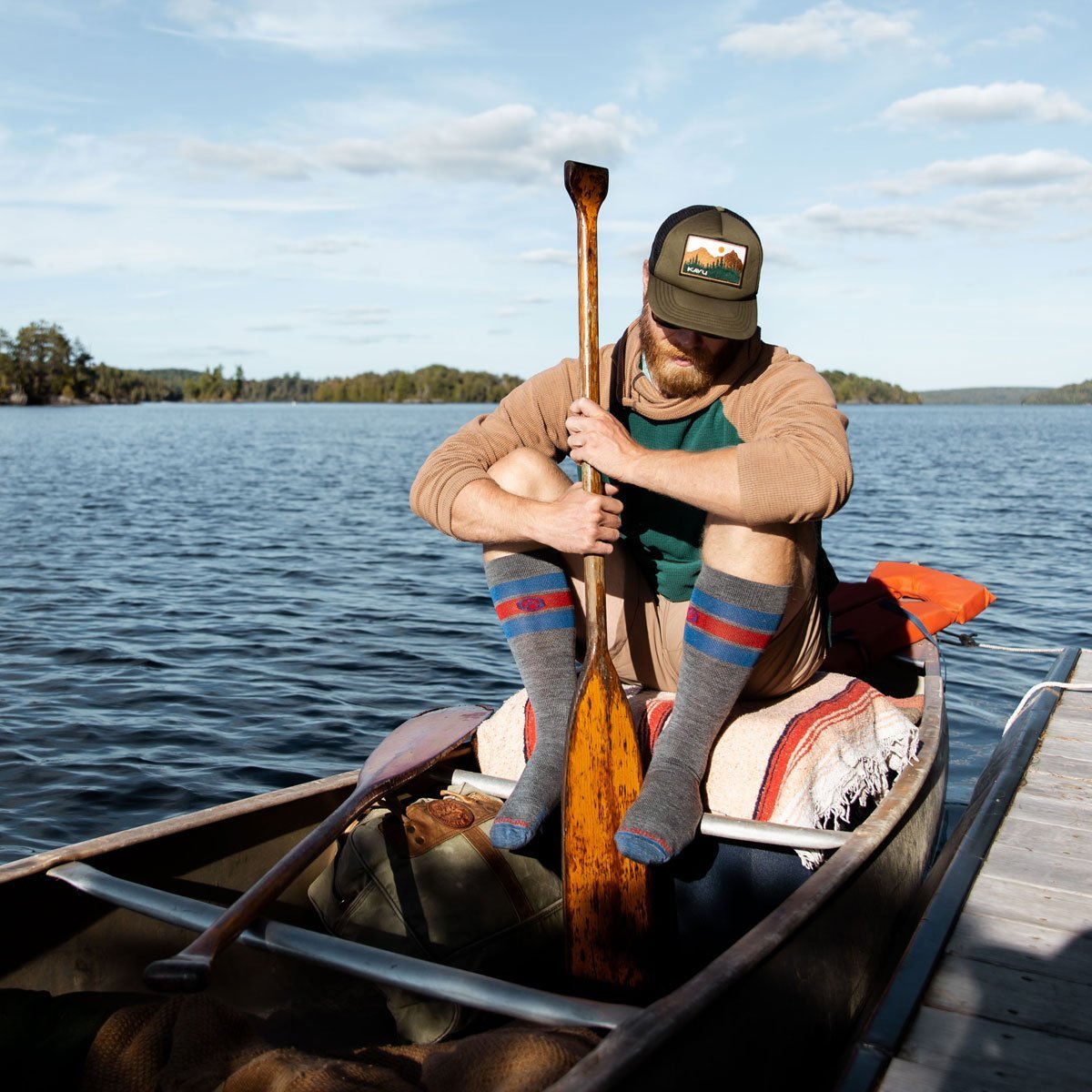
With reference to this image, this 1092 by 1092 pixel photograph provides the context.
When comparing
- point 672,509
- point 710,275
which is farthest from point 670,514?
point 710,275

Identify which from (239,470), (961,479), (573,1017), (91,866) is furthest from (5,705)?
(961,479)

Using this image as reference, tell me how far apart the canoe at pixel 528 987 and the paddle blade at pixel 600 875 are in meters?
0.20

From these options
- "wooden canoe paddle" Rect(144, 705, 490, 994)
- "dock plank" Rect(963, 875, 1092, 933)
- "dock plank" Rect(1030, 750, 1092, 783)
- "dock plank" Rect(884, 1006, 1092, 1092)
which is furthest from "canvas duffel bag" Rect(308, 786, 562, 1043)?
"dock plank" Rect(1030, 750, 1092, 783)

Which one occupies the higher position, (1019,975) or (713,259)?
(713,259)

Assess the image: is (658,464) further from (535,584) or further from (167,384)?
(167,384)

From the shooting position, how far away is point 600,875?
9.84 ft

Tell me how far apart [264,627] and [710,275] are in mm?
7984

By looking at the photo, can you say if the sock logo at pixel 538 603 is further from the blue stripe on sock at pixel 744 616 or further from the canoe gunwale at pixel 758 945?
the canoe gunwale at pixel 758 945

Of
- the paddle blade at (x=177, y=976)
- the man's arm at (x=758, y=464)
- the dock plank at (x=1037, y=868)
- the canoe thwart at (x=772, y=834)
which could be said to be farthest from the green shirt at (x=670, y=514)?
the paddle blade at (x=177, y=976)

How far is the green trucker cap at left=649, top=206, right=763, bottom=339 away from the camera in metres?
3.09

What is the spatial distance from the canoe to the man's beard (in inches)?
50.0

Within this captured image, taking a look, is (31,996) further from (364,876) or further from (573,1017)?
(573,1017)

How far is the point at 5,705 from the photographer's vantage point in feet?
25.0

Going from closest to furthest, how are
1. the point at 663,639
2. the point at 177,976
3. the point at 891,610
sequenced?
the point at 177,976, the point at 663,639, the point at 891,610
